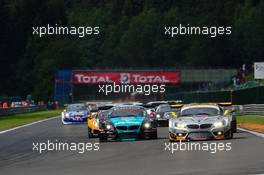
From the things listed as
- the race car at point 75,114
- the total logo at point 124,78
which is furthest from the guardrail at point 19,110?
the race car at point 75,114

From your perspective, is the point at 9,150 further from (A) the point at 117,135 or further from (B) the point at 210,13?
(B) the point at 210,13

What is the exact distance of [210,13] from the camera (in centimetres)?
19238

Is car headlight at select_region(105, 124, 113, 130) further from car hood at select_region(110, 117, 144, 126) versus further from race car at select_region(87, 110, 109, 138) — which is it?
race car at select_region(87, 110, 109, 138)

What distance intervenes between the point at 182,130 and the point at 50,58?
400 ft

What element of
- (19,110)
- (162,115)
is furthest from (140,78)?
(162,115)

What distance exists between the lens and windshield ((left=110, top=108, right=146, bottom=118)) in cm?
2712

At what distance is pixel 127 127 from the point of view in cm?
2641

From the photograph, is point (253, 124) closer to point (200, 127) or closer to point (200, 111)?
point (200, 111)

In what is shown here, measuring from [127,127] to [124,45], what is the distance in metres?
164

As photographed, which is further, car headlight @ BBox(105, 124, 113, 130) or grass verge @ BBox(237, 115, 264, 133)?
grass verge @ BBox(237, 115, 264, 133)

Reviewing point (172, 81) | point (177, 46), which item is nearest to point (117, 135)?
point (172, 81)

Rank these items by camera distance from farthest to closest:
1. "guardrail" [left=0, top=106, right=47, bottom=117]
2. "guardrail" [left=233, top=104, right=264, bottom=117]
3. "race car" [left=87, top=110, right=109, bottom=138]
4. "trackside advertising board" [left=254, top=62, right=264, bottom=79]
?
1. "guardrail" [left=0, top=106, right=47, bottom=117]
2. "guardrail" [left=233, top=104, right=264, bottom=117]
3. "trackside advertising board" [left=254, top=62, right=264, bottom=79]
4. "race car" [left=87, top=110, right=109, bottom=138]

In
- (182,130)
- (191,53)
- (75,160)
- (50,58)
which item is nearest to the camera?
(75,160)

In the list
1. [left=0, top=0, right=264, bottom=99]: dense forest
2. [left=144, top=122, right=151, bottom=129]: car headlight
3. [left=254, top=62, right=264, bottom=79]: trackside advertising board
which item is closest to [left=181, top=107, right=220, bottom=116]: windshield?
[left=144, top=122, right=151, bottom=129]: car headlight
